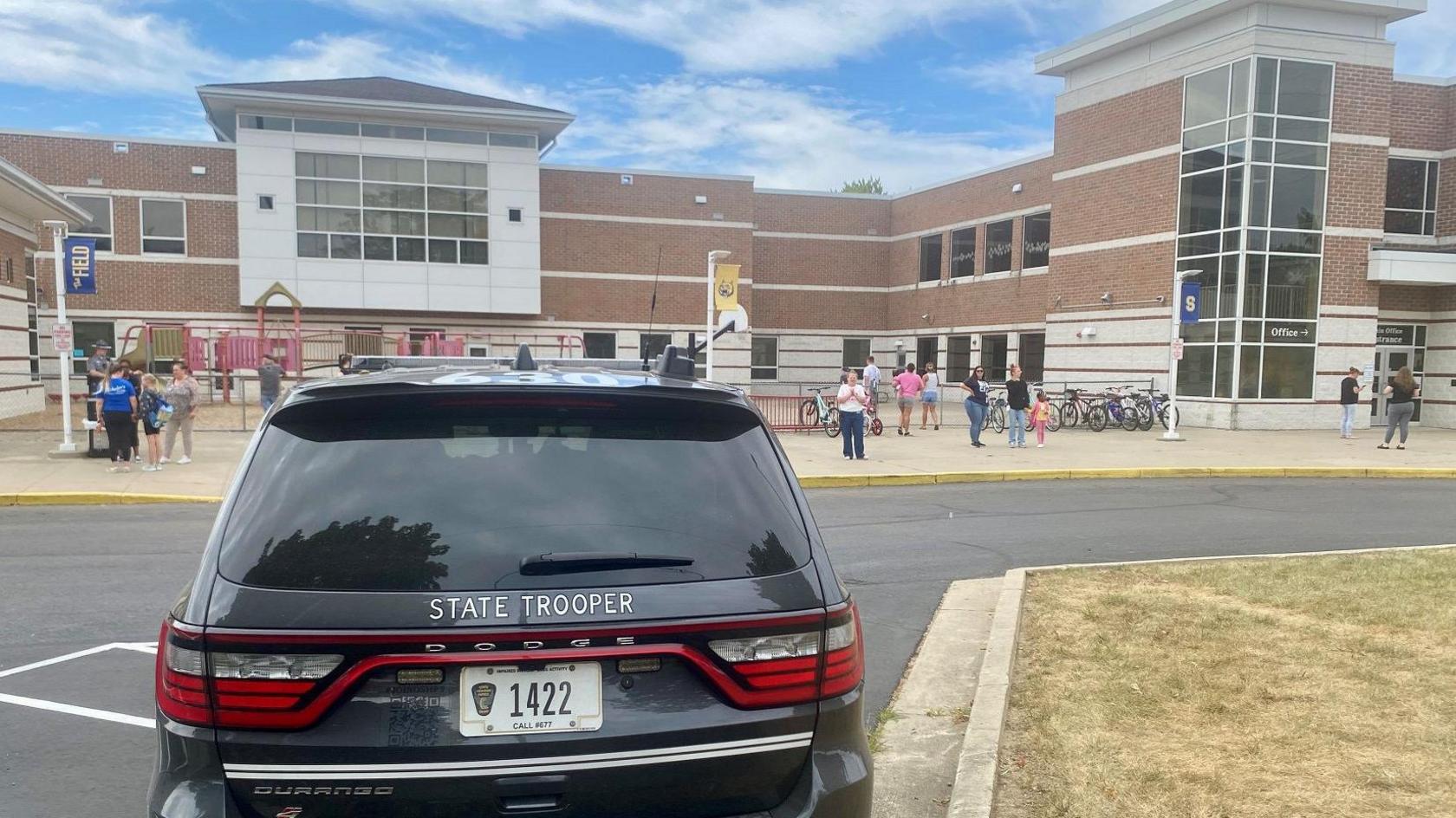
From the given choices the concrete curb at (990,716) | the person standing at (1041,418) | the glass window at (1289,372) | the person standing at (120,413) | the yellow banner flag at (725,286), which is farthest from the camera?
the glass window at (1289,372)

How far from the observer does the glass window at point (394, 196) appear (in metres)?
33.0

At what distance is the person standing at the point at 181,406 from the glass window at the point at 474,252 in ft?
62.6

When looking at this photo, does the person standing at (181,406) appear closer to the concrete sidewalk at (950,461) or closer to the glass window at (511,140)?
the concrete sidewalk at (950,461)

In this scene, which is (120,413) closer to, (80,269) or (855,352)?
(80,269)

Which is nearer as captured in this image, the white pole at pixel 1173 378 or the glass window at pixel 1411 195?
the white pole at pixel 1173 378

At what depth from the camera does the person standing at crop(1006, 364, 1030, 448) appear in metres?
19.9

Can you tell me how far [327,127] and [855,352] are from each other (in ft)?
78.1

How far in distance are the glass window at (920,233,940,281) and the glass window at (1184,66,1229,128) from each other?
14.2 m

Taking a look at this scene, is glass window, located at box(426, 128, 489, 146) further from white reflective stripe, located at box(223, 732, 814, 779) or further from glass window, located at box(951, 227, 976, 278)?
white reflective stripe, located at box(223, 732, 814, 779)

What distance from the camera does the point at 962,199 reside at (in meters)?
39.0

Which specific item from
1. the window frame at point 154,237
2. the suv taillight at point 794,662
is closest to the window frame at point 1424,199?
the suv taillight at point 794,662

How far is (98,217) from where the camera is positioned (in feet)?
105

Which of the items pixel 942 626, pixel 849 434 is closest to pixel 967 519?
pixel 942 626

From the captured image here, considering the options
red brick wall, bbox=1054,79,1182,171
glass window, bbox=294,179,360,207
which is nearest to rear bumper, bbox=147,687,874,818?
red brick wall, bbox=1054,79,1182,171
